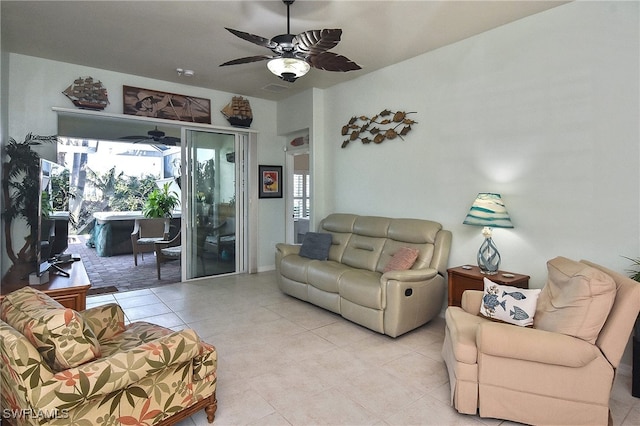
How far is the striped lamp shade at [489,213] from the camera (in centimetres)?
304

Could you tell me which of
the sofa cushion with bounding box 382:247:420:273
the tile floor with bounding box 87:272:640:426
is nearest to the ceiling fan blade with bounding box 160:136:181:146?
the tile floor with bounding box 87:272:640:426

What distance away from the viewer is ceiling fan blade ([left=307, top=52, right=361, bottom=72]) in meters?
2.76

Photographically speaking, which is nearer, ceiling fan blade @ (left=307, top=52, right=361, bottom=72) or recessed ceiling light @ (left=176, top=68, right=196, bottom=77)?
ceiling fan blade @ (left=307, top=52, right=361, bottom=72)

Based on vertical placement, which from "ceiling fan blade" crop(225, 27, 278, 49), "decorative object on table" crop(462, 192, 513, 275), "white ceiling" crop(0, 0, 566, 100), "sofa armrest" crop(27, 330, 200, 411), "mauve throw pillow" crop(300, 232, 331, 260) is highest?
"white ceiling" crop(0, 0, 566, 100)

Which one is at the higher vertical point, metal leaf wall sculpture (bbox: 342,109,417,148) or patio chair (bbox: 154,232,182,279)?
metal leaf wall sculpture (bbox: 342,109,417,148)

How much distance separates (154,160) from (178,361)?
8.96 metres

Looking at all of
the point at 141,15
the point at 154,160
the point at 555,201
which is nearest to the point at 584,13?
the point at 555,201

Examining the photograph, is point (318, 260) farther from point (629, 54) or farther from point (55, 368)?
point (629, 54)

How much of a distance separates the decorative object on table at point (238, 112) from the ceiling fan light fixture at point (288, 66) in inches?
107

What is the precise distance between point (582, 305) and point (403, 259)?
5.77 feet

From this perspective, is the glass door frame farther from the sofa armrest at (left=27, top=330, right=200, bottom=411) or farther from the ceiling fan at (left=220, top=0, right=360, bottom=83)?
the sofa armrest at (left=27, top=330, right=200, bottom=411)

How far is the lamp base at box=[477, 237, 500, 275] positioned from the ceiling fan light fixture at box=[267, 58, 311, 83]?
2.21 m

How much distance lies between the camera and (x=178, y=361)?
1.73 m

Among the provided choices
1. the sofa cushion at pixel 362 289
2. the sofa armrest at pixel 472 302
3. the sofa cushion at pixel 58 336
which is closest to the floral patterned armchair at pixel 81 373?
the sofa cushion at pixel 58 336
